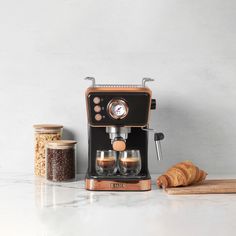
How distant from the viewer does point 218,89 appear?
2088 millimetres

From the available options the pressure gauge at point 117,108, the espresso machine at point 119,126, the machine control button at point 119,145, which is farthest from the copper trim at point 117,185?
the pressure gauge at point 117,108

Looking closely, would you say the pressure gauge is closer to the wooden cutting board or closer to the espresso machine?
the espresso machine

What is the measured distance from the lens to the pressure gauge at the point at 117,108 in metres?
1.73

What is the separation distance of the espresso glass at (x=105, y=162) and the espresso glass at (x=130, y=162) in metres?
0.03

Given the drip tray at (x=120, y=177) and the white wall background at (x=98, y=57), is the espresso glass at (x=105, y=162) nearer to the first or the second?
the drip tray at (x=120, y=177)

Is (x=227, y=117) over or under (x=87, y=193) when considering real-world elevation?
over

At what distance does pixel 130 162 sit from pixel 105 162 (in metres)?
0.08

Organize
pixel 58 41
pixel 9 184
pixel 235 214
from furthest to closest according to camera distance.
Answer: pixel 58 41 < pixel 9 184 < pixel 235 214

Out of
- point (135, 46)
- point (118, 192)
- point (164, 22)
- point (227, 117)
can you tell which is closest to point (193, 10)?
point (164, 22)

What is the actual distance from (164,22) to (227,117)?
0.44 metres

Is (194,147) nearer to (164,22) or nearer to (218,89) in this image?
(218,89)

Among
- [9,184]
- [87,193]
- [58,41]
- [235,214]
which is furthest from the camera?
[58,41]

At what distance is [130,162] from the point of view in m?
1.75

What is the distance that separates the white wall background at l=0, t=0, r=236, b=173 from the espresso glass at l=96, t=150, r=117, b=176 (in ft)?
1.04
